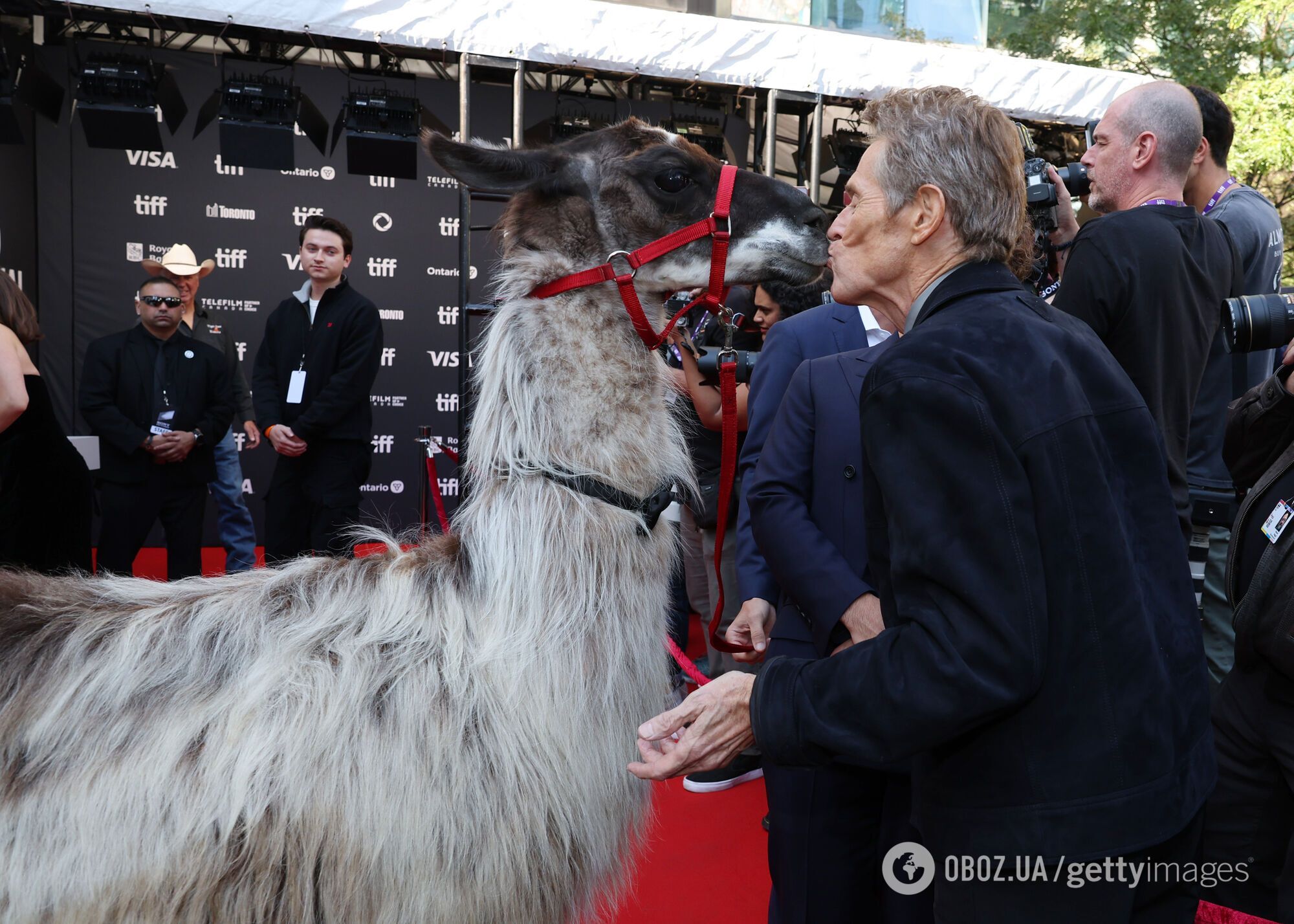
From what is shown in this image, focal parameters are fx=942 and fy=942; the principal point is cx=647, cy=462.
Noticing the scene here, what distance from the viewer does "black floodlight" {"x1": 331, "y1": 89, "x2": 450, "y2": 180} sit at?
7.85 meters

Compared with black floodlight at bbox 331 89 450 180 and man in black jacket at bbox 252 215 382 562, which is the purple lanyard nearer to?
man in black jacket at bbox 252 215 382 562

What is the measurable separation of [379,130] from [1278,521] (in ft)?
24.6

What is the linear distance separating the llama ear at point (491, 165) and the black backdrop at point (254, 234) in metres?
6.77

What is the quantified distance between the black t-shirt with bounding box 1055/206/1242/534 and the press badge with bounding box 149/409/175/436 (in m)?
5.24

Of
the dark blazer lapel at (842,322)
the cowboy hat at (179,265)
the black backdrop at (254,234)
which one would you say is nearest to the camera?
the dark blazer lapel at (842,322)

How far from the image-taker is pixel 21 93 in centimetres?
777

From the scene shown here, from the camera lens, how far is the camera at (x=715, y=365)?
3.06 m

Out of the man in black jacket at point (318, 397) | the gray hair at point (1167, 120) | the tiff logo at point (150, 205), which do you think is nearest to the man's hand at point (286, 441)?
the man in black jacket at point (318, 397)

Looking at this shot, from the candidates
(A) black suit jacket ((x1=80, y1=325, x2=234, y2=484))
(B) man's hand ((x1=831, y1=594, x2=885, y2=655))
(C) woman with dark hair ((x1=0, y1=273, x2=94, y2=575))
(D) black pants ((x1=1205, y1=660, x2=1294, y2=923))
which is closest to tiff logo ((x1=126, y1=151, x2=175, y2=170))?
(A) black suit jacket ((x1=80, y1=325, x2=234, y2=484))

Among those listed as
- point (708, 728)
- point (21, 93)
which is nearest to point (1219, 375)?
point (708, 728)

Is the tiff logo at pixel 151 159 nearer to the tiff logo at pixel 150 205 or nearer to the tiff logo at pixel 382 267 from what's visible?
the tiff logo at pixel 150 205

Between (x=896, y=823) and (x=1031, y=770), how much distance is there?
85 centimetres

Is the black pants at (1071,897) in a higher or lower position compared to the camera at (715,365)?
lower

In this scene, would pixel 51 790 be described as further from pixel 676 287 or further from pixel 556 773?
pixel 676 287
